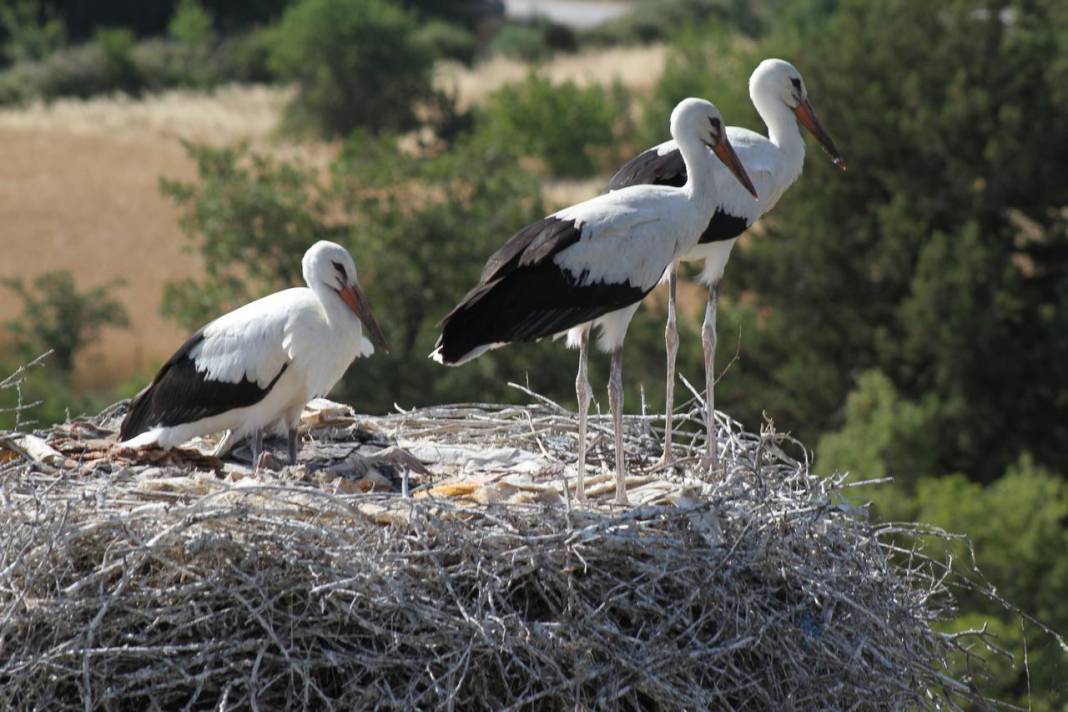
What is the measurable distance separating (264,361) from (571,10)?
70.8 meters

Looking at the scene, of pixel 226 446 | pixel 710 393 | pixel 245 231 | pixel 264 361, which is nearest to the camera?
pixel 264 361

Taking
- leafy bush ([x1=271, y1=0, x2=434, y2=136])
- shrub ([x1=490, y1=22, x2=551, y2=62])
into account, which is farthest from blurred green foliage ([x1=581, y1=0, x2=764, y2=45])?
leafy bush ([x1=271, y1=0, x2=434, y2=136])

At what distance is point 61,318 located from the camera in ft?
109

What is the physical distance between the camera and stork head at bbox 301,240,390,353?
9.14 meters

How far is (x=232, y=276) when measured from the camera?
2734 cm

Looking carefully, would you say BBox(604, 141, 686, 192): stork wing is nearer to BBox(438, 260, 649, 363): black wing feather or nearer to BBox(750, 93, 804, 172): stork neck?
BBox(750, 93, 804, 172): stork neck

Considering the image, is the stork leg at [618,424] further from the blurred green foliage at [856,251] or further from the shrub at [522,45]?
the shrub at [522,45]

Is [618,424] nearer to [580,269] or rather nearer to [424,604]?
[580,269]

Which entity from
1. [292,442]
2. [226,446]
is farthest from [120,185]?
[292,442]

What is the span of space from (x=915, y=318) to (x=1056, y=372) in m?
2.42

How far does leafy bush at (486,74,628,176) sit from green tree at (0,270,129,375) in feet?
51.6

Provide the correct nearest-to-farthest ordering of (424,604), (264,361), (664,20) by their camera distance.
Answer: (424,604) → (264,361) → (664,20)

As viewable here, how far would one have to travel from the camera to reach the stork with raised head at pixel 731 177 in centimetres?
921

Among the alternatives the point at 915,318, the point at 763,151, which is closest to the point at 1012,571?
the point at 915,318
